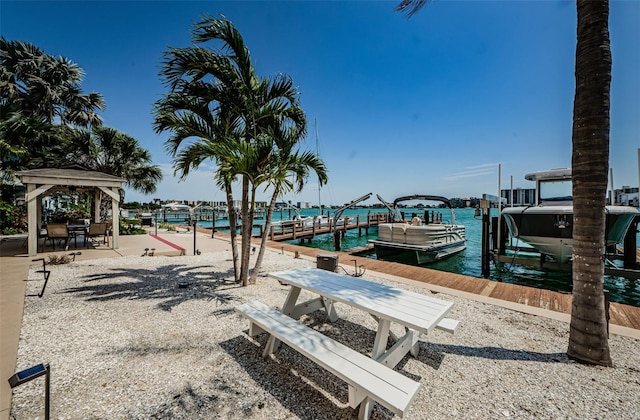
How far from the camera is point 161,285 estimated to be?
18.6ft

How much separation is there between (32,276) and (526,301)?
36.2ft

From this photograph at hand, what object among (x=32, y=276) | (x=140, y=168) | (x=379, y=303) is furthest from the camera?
(x=140, y=168)

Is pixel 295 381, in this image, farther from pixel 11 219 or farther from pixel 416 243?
pixel 11 219

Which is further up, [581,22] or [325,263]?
[581,22]

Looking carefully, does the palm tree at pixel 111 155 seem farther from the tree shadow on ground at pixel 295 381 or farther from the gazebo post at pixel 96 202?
the tree shadow on ground at pixel 295 381

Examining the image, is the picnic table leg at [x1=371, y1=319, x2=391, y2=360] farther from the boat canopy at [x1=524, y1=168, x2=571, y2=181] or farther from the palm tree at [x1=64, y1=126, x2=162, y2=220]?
the palm tree at [x1=64, y1=126, x2=162, y2=220]

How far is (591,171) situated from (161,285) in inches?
294

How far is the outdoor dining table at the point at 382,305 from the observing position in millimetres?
2338

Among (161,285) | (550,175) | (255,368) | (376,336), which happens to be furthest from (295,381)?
(550,175)

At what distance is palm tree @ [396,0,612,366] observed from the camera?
2.72 metres

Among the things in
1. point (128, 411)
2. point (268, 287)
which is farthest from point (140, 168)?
point (128, 411)

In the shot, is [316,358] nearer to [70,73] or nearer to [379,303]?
[379,303]

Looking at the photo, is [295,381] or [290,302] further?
[290,302]

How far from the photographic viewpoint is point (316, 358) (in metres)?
2.15
